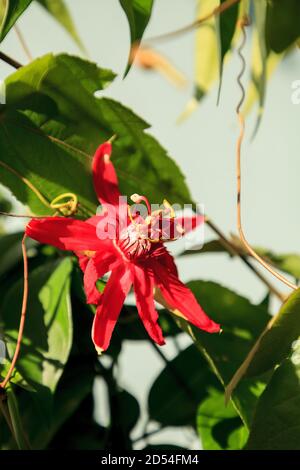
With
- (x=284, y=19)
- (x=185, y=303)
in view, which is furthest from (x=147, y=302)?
(x=284, y=19)

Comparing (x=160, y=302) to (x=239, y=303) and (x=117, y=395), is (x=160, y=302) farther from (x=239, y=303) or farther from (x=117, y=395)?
(x=117, y=395)

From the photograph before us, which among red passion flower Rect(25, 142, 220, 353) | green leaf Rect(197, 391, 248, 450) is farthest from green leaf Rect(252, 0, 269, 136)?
green leaf Rect(197, 391, 248, 450)

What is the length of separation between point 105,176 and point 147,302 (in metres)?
0.09

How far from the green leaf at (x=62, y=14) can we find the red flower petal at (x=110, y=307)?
0.77 ft

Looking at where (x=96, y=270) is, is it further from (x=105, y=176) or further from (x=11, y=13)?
Result: (x=11, y=13)

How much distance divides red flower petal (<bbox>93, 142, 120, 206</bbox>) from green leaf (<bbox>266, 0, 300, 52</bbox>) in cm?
18

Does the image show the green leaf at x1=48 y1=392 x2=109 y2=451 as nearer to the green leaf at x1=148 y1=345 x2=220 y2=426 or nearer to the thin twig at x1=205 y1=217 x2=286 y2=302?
the green leaf at x1=148 y1=345 x2=220 y2=426

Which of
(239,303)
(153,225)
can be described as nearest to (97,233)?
(153,225)

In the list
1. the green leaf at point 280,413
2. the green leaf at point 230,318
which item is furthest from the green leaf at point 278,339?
the green leaf at point 230,318

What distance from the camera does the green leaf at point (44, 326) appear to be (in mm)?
554

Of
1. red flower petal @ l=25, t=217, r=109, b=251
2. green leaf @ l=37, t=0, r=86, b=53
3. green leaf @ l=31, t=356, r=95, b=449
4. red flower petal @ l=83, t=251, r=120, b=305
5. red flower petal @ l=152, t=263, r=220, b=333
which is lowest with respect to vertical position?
green leaf @ l=31, t=356, r=95, b=449

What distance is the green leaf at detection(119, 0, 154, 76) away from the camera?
47 cm

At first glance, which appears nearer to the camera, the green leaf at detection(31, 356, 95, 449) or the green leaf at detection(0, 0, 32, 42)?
the green leaf at detection(0, 0, 32, 42)

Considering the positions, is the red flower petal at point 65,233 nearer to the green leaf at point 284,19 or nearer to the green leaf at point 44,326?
the green leaf at point 44,326
